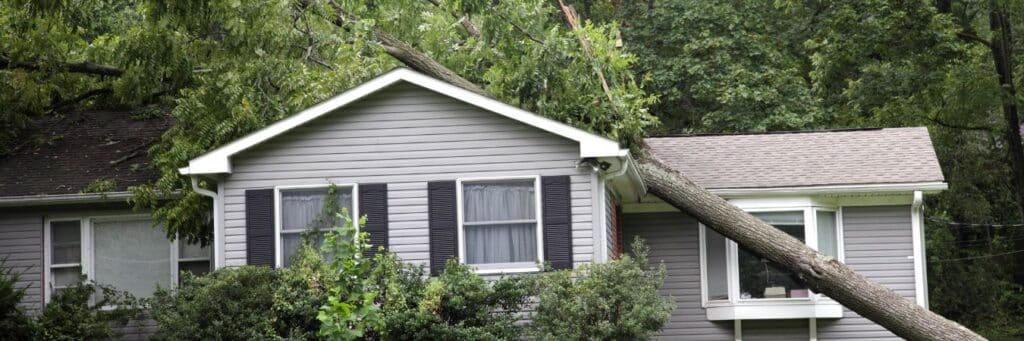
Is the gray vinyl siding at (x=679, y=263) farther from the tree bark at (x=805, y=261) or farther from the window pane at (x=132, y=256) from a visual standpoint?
the window pane at (x=132, y=256)

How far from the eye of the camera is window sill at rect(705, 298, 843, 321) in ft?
61.0

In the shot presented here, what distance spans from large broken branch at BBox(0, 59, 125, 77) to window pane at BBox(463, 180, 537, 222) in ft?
22.0

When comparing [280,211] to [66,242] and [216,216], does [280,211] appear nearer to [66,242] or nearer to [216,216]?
[216,216]

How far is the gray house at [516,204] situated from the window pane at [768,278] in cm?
2

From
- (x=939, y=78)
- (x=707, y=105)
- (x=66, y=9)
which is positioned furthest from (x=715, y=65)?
(x=66, y=9)

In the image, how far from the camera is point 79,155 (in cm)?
1992

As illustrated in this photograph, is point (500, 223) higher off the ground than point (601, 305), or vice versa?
point (500, 223)

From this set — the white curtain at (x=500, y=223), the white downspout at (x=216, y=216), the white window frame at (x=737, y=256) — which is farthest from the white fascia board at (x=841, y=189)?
the white downspout at (x=216, y=216)

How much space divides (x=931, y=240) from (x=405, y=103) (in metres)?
16.3

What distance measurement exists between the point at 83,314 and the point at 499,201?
5.19 m

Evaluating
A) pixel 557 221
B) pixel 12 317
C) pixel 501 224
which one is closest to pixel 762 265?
pixel 557 221

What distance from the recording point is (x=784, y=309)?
61.3ft

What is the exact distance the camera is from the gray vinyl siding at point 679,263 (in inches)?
752

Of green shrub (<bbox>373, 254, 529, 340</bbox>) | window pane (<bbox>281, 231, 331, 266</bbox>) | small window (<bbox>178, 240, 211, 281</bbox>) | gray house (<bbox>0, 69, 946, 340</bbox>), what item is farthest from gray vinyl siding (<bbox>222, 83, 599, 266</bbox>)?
small window (<bbox>178, 240, 211, 281</bbox>)
